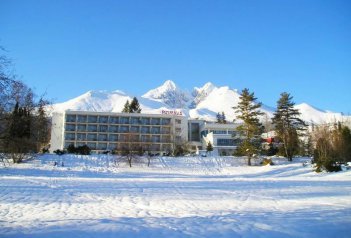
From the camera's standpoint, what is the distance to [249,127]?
59.4 metres

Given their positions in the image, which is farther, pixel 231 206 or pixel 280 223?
pixel 231 206

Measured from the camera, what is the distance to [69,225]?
378 inches

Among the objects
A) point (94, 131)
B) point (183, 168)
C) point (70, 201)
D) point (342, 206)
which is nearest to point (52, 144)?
point (94, 131)

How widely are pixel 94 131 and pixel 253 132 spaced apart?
5424 centimetres

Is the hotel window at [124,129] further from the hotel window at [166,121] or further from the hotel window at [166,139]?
the hotel window at [166,121]

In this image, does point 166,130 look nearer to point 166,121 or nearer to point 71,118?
point 166,121

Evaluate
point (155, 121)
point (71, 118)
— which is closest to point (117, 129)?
point (155, 121)

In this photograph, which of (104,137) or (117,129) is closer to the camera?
(104,137)

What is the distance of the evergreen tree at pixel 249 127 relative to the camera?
2293 inches

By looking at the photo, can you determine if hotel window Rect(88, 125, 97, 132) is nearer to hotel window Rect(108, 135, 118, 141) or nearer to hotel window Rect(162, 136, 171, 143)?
hotel window Rect(108, 135, 118, 141)

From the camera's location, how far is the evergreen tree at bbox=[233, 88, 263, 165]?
191 ft

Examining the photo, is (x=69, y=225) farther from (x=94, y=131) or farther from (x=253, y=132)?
(x=94, y=131)

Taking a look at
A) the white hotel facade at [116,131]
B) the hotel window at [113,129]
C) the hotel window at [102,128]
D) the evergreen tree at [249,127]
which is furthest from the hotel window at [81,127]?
the evergreen tree at [249,127]

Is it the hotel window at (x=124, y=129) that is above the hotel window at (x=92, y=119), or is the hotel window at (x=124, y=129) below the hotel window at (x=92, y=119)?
below
